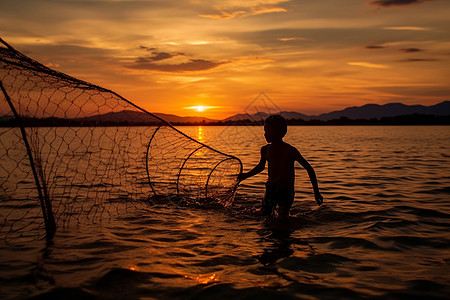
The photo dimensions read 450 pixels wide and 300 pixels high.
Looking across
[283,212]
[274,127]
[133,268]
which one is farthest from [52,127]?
[283,212]

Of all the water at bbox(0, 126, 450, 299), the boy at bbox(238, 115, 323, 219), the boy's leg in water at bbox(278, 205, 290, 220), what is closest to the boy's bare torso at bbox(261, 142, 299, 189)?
the boy at bbox(238, 115, 323, 219)

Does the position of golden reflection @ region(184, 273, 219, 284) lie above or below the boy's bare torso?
below

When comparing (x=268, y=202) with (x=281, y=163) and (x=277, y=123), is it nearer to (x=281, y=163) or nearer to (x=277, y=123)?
(x=281, y=163)

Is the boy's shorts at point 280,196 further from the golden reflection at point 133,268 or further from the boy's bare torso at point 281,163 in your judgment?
the golden reflection at point 133,268

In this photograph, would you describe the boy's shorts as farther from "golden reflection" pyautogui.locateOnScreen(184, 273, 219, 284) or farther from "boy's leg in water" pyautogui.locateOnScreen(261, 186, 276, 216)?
"golden reflection" pyautogui.locateOnScreen(184, 273, 219, 284)

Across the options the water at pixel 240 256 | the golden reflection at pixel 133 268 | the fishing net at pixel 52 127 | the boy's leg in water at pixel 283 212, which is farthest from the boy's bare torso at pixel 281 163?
the golden reflection at pixel 133 268

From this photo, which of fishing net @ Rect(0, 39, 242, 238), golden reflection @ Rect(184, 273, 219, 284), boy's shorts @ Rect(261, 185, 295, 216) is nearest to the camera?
golden reflection @ Rect(184, 273, 219, 284)

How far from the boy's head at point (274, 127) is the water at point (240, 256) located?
167cm

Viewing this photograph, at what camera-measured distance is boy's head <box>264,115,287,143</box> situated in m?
6.31

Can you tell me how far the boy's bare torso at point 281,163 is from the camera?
252 inches

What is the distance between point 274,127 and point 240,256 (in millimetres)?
2390

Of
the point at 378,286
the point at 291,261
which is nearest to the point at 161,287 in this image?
the point at 291,261

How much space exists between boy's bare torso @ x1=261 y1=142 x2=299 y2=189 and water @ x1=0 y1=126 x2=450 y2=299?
84 centimetres

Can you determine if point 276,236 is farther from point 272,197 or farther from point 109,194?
point 109,194
